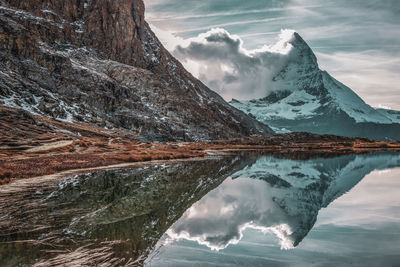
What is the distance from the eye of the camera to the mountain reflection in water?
12.2 metres

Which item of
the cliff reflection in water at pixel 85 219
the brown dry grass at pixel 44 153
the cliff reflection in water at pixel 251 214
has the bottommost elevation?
the cliff reflection in water at pixel 251 214

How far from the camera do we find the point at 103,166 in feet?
155

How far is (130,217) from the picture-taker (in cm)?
1795

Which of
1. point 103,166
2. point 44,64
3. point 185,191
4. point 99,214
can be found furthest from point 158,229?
point 44,64

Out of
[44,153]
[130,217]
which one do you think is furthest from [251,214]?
[44,153]

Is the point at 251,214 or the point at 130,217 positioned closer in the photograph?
the point at 130,217

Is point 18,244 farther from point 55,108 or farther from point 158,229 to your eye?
point 55,108

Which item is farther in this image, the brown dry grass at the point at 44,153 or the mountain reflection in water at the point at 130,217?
the brown dry grass at the point at 44,153

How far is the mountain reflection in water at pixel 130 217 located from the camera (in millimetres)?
12164

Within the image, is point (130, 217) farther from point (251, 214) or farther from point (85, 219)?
point (251, 214)

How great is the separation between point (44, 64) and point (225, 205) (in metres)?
194

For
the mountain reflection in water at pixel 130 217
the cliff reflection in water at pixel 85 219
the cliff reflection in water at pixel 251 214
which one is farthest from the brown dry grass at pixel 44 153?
the cliff reflection in water at pixel 251 214

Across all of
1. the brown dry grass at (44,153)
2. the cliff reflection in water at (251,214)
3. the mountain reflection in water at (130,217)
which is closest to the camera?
the mountain reflection in water at (130,217)

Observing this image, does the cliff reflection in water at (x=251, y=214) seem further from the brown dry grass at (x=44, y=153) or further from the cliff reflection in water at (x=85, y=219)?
the brown dry grass at (x=44, y=153)
